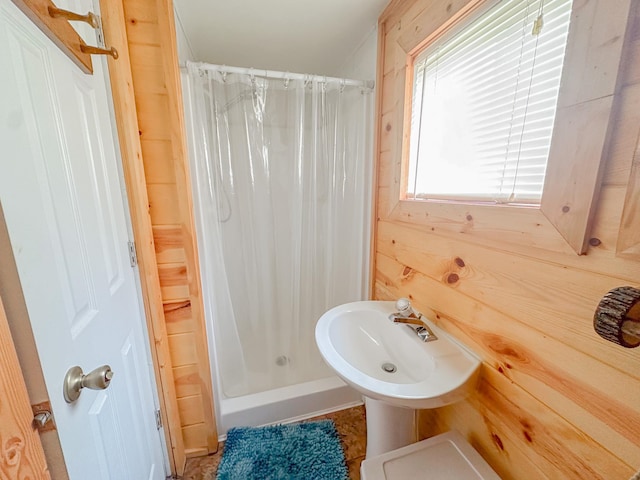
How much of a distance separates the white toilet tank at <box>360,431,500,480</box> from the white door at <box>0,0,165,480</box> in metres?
0.78

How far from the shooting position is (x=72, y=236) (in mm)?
587

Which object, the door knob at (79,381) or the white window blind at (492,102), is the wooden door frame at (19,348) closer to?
the door knob at (79,381)

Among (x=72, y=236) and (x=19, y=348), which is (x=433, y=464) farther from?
(x=72, y=236)

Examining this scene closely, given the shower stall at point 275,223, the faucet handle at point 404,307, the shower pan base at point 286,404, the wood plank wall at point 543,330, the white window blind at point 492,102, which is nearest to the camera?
the wood plank wall at point 543,330

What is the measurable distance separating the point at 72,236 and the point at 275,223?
39.6 inches

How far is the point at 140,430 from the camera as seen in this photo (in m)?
0.93

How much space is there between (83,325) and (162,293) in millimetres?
587

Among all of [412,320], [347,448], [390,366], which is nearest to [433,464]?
[390,366]

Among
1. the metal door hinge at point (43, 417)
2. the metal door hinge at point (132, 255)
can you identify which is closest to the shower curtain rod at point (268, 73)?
the metal door hinge at point (132, 255)

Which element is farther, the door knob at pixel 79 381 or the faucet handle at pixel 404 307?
the faucet handle at pixel 404 307

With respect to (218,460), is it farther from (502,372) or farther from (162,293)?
(502,372)

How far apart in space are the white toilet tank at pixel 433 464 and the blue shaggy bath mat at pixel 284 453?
23.0 inches

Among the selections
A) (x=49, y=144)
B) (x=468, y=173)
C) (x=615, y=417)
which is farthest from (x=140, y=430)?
(x=468, y=173)

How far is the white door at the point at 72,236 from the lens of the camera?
44 centimetres
